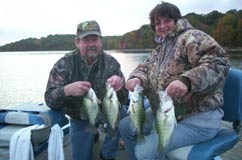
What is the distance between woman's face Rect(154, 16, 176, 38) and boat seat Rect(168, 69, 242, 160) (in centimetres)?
76

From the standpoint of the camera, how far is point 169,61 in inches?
135

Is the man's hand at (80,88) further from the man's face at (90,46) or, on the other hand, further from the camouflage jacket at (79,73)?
the man's face at (90,46)

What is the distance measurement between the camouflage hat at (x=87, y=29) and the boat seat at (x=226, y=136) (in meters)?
1.62

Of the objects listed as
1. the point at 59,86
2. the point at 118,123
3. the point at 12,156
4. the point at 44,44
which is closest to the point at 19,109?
the point at 59,86

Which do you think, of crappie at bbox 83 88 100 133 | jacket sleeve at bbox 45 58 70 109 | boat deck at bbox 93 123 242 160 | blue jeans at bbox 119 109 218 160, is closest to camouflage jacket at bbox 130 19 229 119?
blue jeans at bbox 119 109 218 160

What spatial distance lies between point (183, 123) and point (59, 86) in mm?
1617

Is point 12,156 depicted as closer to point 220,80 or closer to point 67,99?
point 67,99

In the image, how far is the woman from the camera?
304 centimetres

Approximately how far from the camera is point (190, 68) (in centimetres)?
331

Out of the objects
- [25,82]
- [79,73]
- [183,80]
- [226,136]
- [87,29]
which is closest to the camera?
[183,80]

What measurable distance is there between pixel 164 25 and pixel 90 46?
3.42 ft

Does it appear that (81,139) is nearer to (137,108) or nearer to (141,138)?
(141,138)

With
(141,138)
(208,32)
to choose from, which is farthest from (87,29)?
(208,32)

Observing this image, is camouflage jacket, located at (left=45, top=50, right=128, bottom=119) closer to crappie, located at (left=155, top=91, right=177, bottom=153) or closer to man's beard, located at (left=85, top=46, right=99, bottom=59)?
man's beard, located at (left=85, top=46, right=99, bottom=59)
